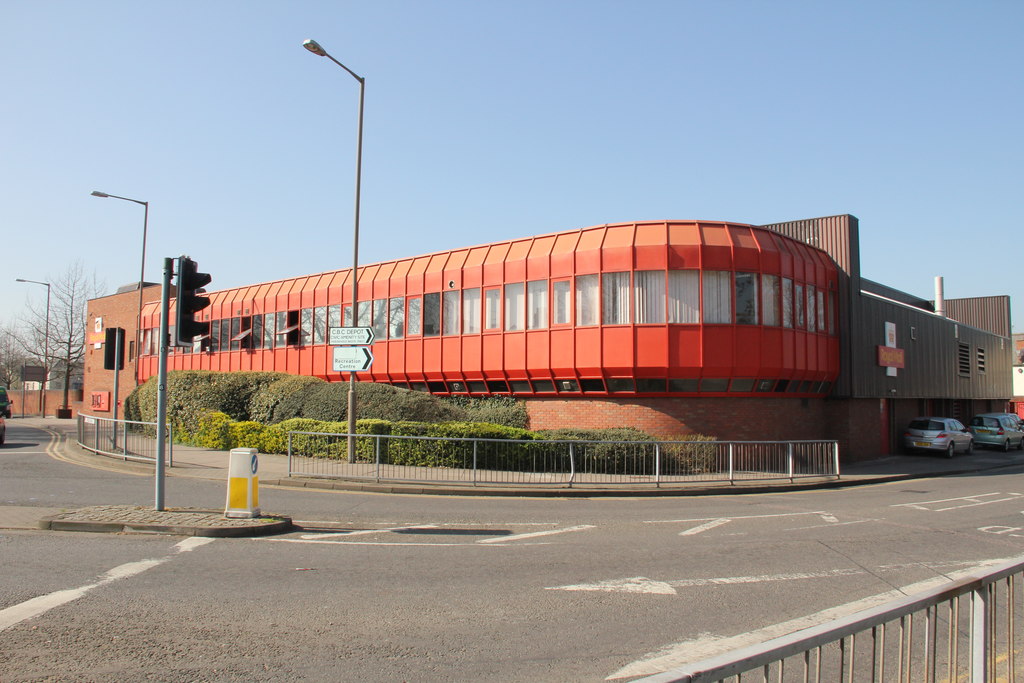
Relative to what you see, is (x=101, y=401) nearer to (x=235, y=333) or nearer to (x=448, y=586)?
(x=235, y=333)

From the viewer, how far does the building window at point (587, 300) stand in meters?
22.4

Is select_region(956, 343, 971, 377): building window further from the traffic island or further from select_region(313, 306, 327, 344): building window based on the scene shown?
the traffic island

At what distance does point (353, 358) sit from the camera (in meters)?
16.9

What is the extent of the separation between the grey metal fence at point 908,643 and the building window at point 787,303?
18315mm

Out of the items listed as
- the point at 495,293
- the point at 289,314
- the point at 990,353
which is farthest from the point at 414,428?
the point at 990,353

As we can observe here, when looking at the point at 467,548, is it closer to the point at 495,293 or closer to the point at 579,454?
the point at 579,454

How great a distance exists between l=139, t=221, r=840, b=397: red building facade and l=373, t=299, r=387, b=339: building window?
0.13 meters

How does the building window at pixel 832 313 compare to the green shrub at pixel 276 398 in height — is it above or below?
above

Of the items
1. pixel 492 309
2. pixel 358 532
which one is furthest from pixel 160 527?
pixel 492 309

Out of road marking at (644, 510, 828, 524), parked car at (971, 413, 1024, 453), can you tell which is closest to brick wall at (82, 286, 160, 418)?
road marking at (644, 510, 828, 524)

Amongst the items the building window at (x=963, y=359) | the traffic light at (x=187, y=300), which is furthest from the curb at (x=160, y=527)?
the building window at (x=963, y=359)

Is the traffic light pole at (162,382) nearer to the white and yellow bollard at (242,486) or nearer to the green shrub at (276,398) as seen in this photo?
the white and yellow bollard at (242,486)

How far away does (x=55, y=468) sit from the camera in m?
17.9

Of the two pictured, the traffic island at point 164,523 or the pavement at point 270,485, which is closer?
the traffic island at point 164,523
